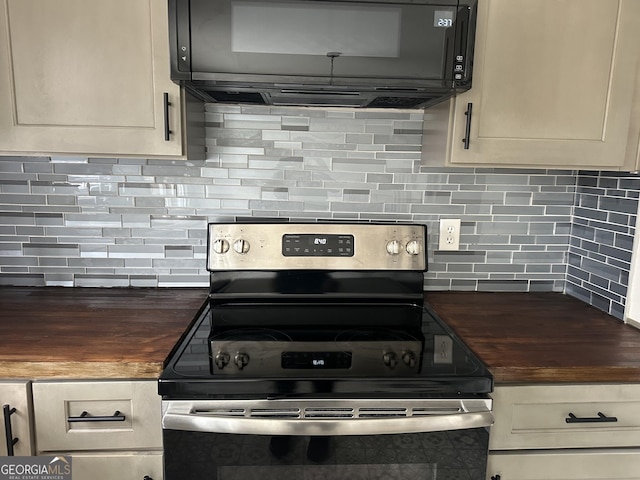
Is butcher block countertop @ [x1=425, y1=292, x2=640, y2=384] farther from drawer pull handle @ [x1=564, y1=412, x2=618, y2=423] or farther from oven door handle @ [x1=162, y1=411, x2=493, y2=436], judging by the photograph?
oven door handle @ [x1=162, y1=411, x2=493, y2=436]

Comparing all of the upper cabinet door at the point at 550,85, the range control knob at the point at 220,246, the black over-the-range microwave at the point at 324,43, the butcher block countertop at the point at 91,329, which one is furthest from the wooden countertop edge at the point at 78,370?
the upper cabinet door at the point at 550,85

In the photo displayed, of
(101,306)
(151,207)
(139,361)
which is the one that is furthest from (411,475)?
(151,207)

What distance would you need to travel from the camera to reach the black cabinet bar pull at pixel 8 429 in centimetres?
108

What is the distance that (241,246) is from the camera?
1561 mm

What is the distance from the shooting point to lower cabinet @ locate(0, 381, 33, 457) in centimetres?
109

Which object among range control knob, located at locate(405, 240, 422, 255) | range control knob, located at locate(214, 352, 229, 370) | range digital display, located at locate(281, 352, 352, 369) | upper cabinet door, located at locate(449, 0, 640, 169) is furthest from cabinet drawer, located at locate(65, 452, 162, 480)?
upper cabinet door, located at locate(449, 0, 640, 169)

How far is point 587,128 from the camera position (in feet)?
4.50

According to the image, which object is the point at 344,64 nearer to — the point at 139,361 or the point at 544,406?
the point at 139,361

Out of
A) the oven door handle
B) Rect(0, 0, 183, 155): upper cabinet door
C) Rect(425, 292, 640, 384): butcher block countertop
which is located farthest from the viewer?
Rect(0, 0, 183, 155): upper cabinet door

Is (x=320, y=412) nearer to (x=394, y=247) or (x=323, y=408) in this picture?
(x=323, y=408)

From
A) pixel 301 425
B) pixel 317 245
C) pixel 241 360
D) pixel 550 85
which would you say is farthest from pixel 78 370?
pixel 550 85

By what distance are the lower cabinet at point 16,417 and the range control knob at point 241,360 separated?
495mm

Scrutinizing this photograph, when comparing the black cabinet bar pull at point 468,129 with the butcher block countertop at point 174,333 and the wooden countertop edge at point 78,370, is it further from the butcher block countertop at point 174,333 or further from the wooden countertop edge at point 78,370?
the wooden countertop edge at point 78,370

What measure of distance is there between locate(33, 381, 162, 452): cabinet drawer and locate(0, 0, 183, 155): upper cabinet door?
66cm
